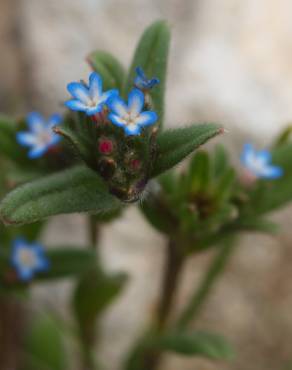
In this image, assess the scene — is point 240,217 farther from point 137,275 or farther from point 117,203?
point 137,275

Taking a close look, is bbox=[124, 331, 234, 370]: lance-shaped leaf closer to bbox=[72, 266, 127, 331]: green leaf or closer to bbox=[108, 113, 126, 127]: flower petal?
bbox=[72, 266, 127, 331]: green leaf

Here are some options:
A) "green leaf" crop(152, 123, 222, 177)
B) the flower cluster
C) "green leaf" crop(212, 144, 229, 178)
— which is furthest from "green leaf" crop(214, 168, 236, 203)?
the flower cluster

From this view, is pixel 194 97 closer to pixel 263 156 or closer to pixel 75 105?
pixel 263 156

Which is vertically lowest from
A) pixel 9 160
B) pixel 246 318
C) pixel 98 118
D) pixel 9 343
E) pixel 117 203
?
pixel 246 318

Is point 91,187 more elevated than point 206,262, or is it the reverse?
point 91,187

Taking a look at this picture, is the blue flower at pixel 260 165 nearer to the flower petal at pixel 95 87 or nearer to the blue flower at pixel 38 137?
the blue flower at pixel 38 137

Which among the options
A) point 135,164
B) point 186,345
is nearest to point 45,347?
point 186,345

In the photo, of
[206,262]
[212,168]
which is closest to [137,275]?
[206,262]
